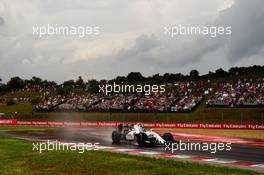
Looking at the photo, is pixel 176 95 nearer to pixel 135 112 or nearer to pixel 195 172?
pixel 135 112

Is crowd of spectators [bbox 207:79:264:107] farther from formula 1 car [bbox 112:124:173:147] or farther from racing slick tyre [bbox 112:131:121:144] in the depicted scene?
formula 1 car [bbox 112:124:173:147]

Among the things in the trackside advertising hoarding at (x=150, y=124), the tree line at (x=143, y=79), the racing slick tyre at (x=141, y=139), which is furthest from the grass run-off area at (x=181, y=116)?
the racing slick tyre at (x=141, y=139)

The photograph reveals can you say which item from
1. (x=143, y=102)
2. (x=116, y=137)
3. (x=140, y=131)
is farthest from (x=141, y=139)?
(x=143, y=102)

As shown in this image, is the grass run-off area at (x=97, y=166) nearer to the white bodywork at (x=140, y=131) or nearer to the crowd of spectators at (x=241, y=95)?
the white bodywork at (x=140, y=131)

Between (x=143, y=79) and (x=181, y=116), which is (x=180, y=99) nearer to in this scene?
(x=181, y=116)

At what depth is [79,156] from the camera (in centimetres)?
1569

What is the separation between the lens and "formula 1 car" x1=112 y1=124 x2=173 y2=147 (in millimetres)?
21250

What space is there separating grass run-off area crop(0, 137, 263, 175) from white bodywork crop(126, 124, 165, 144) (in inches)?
211

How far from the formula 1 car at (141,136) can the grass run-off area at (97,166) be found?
5.22m

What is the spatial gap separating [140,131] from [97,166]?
8787 millimetres

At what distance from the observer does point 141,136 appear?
21.4 m

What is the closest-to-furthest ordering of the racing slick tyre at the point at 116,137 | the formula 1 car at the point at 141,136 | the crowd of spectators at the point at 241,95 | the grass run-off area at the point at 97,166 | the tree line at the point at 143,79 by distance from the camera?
the grass run-off area at the point at 97,166
the formula 1 car at the point at 141,136
the racing slick tyre at the point at 116,137
the crowd of spectators at the point at 241,95
the tree line at the point at 143,79

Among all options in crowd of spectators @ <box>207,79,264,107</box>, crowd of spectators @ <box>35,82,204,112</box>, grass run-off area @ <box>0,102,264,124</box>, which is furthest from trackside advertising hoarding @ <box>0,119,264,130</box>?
crowd of spectators @ <box>207,79,264,107</box>

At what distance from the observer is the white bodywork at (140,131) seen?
69.9 feet
